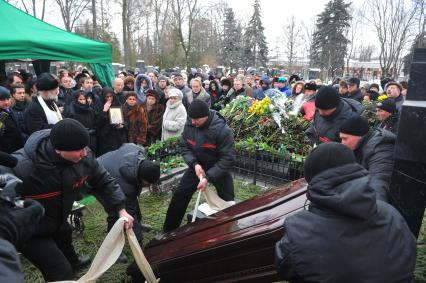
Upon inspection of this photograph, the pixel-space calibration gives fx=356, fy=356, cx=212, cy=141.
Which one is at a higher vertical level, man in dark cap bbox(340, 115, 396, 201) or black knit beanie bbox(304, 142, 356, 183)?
black knit beanie bbox(304, 142, 356, 183)

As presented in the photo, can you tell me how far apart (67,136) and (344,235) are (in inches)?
74.2

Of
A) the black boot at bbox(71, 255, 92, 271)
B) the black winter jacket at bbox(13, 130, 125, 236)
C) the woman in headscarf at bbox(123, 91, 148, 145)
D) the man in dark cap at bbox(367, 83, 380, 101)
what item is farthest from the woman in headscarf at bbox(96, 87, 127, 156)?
the man in dark cap at bbox(367, 83, 380, 101)

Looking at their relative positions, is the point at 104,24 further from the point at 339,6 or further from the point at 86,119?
the point at 86,119

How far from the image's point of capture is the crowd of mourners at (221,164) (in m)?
1.58

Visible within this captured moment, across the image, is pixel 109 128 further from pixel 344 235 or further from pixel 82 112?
pixel 344 235

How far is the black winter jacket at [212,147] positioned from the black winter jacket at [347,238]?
2360 mm

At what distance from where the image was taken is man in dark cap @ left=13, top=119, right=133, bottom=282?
8.30ft

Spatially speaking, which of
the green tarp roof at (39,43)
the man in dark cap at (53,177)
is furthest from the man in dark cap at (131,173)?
the green tarp roof at (39,43)

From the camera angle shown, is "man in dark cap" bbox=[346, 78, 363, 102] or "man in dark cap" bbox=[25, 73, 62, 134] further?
"man in dark cap" bbox=[346, 78, 363, 102]

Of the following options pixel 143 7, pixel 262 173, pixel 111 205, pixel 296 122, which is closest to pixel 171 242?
pixel 111 205

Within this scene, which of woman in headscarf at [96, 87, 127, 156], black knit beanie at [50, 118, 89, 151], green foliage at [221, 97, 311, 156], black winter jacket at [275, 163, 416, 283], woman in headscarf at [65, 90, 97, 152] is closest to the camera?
black winter jacket at [275, 163, 416, 283]

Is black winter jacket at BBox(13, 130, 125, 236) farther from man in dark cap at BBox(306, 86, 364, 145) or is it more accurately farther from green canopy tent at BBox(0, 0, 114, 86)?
green canopy tent at BBox(0, 0, 114, 86)

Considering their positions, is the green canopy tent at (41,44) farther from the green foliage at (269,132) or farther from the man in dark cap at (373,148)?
the man in dark cap at (373,148)

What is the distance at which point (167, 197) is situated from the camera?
17.5 ft
